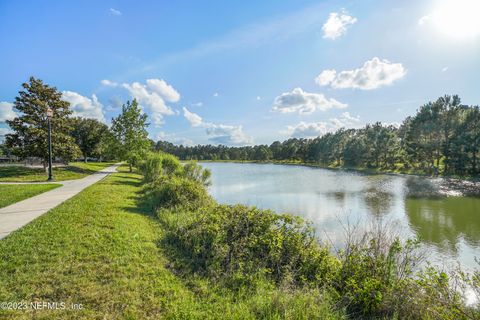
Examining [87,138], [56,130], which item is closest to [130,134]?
[56,130]

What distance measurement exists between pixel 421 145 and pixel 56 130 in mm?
49231

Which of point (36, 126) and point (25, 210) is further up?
point (36, 126)

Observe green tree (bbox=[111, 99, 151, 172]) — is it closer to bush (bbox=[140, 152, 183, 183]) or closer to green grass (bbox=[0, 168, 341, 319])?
bush (bbox=[140, 152, 183, 183])

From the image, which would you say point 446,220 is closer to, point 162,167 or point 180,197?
point 180,197

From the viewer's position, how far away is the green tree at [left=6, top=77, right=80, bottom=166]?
766 inches

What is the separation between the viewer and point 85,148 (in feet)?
159

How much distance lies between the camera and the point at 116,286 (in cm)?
399

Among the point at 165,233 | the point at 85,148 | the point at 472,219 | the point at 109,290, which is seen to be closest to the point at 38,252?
the point at 109,290

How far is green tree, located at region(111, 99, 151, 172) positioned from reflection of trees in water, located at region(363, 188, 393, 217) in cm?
2354

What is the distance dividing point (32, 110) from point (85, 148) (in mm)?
31397

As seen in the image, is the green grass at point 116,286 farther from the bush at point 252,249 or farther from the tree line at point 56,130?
the tree line at point 56,130

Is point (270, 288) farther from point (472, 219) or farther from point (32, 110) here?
point (32, 110)

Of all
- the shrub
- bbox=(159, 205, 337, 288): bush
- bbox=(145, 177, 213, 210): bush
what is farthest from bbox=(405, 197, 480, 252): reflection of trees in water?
the shrub

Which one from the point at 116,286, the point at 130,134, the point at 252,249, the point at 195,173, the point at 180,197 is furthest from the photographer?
the point at 130,134
